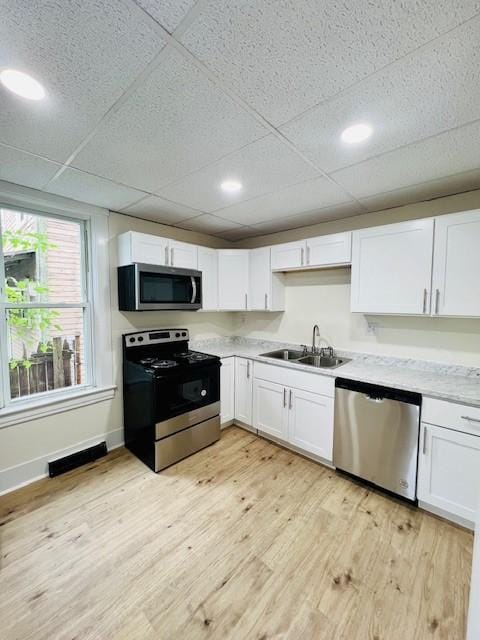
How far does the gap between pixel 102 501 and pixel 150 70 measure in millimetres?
2636

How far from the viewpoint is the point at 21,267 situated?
2271mm

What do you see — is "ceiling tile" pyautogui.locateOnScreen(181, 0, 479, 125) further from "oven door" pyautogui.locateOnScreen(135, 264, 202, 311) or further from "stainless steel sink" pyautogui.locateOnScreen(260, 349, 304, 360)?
"stainless steel sink" pyautogui.locateOnScreen(260, 349, 304, 360)

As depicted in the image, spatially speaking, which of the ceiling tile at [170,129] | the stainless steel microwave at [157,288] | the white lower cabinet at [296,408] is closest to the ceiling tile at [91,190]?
the ceiling tile at [170,129]

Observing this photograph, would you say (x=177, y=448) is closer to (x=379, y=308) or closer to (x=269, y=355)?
(x=269, y=355)

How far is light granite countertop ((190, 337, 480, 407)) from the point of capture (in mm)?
1888

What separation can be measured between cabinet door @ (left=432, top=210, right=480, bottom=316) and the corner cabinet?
73cm

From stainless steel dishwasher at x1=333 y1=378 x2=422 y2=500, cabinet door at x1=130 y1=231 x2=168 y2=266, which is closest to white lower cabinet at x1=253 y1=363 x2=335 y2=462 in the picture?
stainless steel dishwasher at x1=333 y1=378 x2=422 y2=500

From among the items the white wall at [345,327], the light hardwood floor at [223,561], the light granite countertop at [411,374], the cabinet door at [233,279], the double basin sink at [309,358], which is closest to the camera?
the light hardwood floor at [223,561]

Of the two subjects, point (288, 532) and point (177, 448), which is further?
point (177, 448)

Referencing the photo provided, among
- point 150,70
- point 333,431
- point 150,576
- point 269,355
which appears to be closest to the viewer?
point 150,70

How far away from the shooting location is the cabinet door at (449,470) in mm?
1769

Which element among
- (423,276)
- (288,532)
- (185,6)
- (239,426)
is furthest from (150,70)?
(239,426)

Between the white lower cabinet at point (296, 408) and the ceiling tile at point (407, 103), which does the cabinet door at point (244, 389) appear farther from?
the ceiling tile at point (407, 103)

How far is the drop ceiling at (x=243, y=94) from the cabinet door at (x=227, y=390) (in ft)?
6.06
